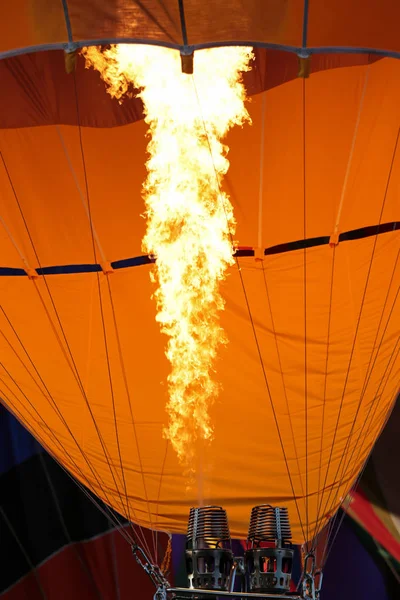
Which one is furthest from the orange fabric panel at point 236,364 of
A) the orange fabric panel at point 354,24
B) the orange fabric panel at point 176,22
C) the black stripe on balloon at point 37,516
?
the orange fabric panel at point 176,22

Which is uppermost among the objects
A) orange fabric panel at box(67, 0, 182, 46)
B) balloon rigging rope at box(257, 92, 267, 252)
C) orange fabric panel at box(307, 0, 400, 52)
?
balloon rigging rope at box(257, 92, 267, 252)

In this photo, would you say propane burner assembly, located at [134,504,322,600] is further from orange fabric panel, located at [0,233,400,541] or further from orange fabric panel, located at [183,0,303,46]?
orange fabric panel, located at [183,0,303,46]

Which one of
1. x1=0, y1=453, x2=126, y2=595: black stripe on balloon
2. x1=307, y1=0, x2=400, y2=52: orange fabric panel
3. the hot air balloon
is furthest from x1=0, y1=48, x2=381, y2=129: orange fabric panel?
x1=0, y1=453, x2=126, y2=595: black stripe on balloon

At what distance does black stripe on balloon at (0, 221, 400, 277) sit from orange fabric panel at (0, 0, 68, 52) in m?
1.42

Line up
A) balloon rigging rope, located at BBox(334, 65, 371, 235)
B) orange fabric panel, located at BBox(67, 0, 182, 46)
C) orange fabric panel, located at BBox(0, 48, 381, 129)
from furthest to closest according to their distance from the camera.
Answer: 1. balloon rigging rope, located at BBox(334, 65, 371, 235)
2. orange fabric panel, located at BBox(0, 48, 381, 129)
3. orange fabric panel, located at BBox(67, 0, 182, 46)

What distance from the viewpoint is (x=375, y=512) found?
4.74 m

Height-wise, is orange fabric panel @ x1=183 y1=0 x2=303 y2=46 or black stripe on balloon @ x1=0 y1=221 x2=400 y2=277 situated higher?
black stripe on balloon @ x1=0 y1=221 x2=400 y2=277

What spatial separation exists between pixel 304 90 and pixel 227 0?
909 mm

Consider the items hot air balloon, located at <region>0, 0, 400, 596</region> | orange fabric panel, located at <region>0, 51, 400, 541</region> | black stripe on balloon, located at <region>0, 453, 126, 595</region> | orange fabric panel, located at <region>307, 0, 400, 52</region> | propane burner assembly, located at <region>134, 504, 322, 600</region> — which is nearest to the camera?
orange fabric panel, located at <region>307, 0, 400, 52</region>

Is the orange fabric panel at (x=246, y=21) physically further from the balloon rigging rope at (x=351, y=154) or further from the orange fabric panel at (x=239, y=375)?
the orange fabric panel at (x=239, y=375)

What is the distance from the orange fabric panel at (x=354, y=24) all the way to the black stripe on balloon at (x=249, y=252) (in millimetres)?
1256

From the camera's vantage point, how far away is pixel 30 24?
252 centimetres

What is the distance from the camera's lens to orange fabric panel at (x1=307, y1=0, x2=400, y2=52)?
256 centimetres

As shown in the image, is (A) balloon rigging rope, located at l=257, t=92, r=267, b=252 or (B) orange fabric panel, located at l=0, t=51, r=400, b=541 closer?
(A) balloon rigging rope, located at l=257, t=92, r=267, b=252
